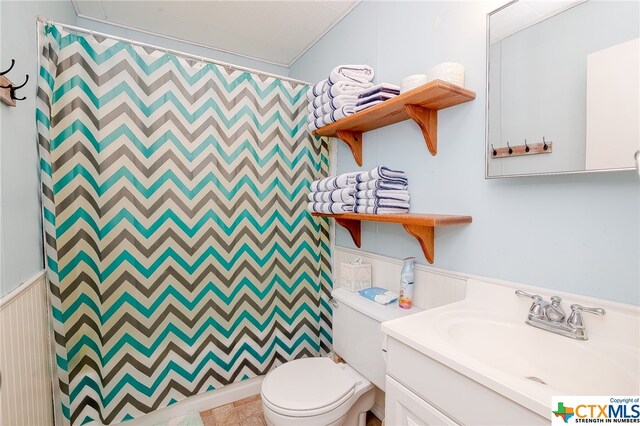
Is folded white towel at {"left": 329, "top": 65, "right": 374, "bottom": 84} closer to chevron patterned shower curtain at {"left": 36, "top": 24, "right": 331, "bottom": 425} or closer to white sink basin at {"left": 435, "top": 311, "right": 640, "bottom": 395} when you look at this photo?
chevron patterned shower curtain at {"left": 36, "top": 24, "right": 331, "bottom": 425}

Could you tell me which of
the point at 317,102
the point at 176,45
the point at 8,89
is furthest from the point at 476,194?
the point at 176,45

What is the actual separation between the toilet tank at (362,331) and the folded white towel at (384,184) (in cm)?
56

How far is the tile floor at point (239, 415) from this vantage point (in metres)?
1.66

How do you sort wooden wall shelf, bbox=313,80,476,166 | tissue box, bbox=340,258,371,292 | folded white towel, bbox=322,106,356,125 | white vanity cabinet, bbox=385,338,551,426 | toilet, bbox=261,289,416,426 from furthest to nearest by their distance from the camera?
tissue box, bbox=340,258,371,292, folded white towel, bbox=322,106,356,125, toilet, bbox=261,289,416,426, wooden wall shelf, bbox=313,80,476,166, white vanity cabinet, bbox=385,338,551,426

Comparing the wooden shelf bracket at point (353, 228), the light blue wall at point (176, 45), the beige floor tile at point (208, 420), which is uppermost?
the light blue wall at point (176, 45)

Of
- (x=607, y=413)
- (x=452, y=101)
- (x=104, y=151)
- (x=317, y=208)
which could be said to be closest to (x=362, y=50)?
(x=452, y=101)

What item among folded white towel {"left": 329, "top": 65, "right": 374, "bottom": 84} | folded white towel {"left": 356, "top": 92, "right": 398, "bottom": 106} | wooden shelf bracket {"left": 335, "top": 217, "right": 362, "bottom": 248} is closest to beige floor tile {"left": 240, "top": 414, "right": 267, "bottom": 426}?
wooden shelf bracket {"left": 335, "top": 217, "right": 362, "bottom": 248}

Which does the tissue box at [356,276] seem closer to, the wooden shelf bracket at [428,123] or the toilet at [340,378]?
the toilet at [340,378]

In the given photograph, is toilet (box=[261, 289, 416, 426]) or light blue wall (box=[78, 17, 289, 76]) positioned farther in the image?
light blue wall (box=[78, 17, 289, 76])

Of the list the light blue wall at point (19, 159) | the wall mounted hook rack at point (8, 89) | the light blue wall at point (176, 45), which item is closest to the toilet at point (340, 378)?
the light blue wall at point (19, 159)

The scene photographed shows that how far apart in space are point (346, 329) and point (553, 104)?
1269 mm

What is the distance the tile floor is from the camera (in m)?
1.66

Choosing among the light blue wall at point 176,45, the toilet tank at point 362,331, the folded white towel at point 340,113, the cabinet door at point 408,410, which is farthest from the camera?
the light blue wall at point 176,45

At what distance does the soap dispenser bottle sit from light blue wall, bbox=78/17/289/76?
2021 mm
